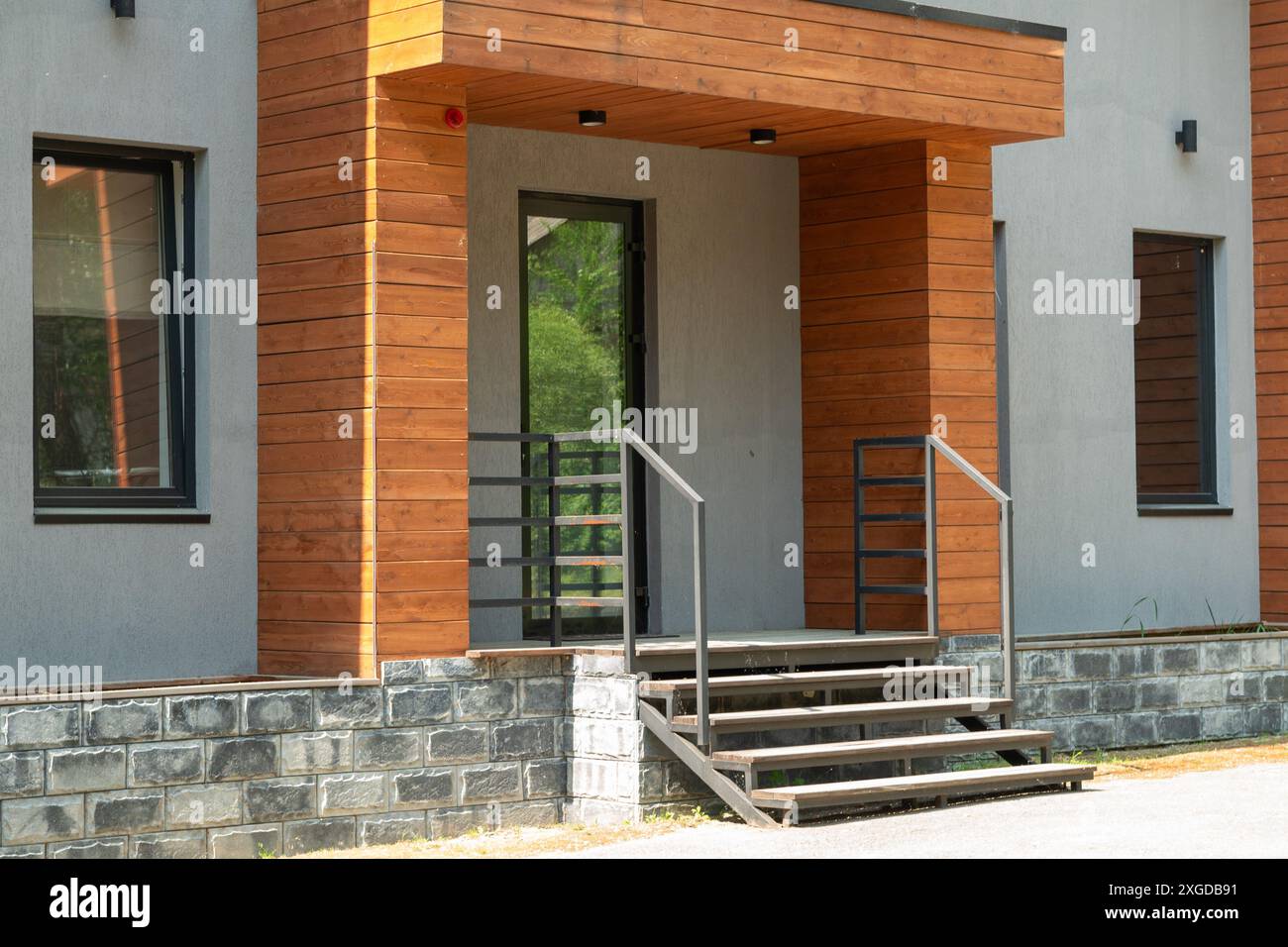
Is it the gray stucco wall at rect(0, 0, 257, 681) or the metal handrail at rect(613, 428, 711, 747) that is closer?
the metal handrail at rect(613, 428, 711, 747)

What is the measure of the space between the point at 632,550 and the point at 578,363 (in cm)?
219

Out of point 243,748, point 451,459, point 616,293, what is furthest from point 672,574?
point 243,748

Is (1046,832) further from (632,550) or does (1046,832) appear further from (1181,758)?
(1181,758)

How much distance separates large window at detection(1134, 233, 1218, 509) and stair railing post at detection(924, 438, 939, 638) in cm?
338

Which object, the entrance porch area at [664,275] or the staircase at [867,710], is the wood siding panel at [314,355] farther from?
the staircase at [867,710]

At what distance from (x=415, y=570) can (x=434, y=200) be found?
66.5 inches

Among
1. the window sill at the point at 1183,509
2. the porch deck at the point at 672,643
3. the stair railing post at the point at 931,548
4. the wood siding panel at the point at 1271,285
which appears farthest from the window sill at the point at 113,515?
the wood siding panel at the point at 1271,285

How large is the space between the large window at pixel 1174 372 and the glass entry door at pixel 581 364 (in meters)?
4.01

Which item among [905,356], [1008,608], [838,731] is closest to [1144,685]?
[1008,608]

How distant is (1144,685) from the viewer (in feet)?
36.9

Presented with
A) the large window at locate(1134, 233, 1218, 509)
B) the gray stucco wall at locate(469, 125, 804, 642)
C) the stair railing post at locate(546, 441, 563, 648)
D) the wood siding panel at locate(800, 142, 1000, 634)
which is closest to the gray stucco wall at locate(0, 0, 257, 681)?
the stair railing post at locate(546, 441, 563, 648)

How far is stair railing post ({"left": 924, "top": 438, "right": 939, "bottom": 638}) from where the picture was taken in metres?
10.1

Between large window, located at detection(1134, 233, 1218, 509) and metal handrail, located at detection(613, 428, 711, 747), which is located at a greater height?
large window, located at detection(1134, 233, 1218, 509)

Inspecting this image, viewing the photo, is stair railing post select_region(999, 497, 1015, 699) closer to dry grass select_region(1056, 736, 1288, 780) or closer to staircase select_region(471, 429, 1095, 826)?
staircase select_region(471, 429, 1095, 826)
